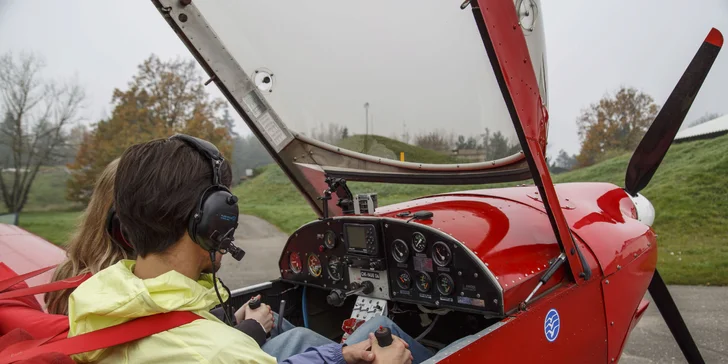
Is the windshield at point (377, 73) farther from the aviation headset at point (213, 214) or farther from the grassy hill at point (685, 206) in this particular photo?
the aviation headset at point (213, 214)

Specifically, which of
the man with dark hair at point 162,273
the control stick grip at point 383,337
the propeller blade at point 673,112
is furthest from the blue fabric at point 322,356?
the propeller blade at point 673,112

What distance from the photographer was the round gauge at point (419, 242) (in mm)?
1994

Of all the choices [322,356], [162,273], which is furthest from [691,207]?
[162,273]

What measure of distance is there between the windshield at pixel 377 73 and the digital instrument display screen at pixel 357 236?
637mm

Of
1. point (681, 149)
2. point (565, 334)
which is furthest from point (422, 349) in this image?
point (681, 149)

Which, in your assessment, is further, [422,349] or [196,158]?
[422,349]

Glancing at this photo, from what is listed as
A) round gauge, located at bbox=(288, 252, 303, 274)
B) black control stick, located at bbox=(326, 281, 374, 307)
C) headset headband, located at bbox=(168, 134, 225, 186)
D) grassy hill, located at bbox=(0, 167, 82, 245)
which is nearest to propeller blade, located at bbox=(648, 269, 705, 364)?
black control stick, located at bbox=(326, 281, 374, 307)

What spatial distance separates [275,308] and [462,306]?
1.29 m

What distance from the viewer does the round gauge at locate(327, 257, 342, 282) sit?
94.1 inches

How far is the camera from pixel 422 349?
1.87 meters

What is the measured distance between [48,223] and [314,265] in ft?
45.5

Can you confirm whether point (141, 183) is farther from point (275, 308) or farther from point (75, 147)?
point (75, 147)

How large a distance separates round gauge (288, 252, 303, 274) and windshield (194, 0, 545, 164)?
0.76m

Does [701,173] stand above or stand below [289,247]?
below
